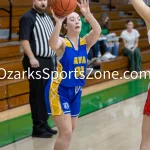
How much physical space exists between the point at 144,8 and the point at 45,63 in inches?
84.2

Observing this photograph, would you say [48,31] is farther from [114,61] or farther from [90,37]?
[114,61]

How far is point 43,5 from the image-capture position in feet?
15.3

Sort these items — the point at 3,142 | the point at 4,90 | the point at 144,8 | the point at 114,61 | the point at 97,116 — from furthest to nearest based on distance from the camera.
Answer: the point at 114,61, the point at 4,90, the point at 97,116, the point at 3,142, the point at 144,8

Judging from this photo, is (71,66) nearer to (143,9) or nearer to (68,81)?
(68,81)

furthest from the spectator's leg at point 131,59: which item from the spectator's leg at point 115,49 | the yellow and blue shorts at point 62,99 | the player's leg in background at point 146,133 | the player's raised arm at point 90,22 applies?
the player's leg in background at point 146,133

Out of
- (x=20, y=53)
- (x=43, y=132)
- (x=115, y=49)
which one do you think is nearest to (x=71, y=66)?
(x=43, y=132)

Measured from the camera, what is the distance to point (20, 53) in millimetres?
7512

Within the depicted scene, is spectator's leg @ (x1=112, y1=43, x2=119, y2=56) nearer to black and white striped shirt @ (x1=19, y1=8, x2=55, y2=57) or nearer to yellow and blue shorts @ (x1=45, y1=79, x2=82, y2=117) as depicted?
black and white striped shirt @ (x1=19, y1=8, x2=55, y2=57)

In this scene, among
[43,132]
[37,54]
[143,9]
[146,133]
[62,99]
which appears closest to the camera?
[143,9]

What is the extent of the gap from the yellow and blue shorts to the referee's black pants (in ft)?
3.60

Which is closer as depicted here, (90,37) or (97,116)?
(90,37)

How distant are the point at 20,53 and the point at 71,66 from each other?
13.5 ft

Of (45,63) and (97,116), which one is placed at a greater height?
(45,63)

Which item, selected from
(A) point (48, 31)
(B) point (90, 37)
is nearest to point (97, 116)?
(A) point (48, 31)
